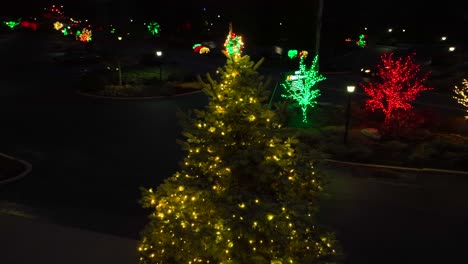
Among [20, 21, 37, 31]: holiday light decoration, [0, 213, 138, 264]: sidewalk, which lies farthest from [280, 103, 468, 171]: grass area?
[20, 21, 37, 31]: holiday light decoration

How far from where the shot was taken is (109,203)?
11812mm

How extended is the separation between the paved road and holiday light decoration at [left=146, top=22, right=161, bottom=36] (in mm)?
44397

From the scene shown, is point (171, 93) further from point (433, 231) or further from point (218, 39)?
point (218, 39)

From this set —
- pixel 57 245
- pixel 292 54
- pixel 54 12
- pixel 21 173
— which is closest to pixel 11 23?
pixel 54 12

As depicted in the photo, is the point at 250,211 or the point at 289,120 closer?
the point at 250,211

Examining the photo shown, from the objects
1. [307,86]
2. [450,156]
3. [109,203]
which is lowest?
[109,203]

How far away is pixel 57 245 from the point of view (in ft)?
31.3

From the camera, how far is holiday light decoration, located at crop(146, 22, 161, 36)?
209ft

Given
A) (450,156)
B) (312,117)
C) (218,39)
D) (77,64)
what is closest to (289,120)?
(312,117)

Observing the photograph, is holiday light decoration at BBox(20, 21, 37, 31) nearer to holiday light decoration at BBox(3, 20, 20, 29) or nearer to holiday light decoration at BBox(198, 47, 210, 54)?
holiday light decoration at BBox(3, 20, 20, 29)

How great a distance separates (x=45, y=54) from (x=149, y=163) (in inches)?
1405

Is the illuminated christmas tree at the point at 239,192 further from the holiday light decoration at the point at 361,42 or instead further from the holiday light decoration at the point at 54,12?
the holiday light decoration at the point at 54,12

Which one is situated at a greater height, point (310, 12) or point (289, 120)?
point (310, 12)

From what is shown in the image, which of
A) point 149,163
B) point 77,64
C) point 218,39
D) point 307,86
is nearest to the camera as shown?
point 149,163
